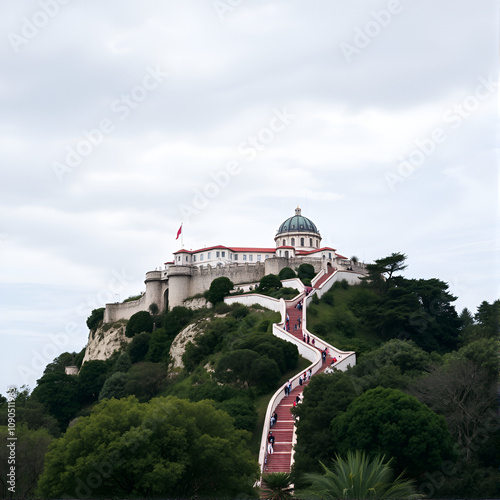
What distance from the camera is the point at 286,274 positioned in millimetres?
69438

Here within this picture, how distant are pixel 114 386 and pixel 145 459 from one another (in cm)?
3520

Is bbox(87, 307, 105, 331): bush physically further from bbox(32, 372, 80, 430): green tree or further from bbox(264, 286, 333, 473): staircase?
bbox(264, 286, 333, 473): staircase

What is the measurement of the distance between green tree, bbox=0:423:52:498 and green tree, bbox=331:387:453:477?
14.0m

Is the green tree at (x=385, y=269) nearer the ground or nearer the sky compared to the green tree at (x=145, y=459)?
nearer the sky

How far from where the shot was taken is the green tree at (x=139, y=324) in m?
72.5

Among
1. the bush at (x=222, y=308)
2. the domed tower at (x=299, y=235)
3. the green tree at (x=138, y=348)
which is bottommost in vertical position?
the green tree at (x=138, y=348)

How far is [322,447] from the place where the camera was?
31250 mm

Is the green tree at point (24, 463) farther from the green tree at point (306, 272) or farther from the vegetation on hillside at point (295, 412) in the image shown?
the green tree at point (306, 272)

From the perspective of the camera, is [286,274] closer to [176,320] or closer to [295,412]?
[176,320]

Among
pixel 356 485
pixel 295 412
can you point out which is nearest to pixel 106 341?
pixel 295 412

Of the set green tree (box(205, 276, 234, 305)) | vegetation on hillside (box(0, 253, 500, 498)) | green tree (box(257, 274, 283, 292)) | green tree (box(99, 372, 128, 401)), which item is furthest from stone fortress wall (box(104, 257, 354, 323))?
green tree (box(99, 372, 128, 401))

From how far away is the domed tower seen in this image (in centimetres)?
7938

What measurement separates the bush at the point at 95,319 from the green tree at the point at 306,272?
102 feet

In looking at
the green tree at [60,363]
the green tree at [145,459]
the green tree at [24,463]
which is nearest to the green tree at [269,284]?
the green tree at [24,463]
